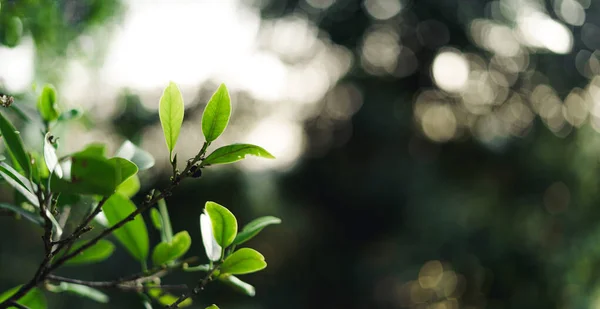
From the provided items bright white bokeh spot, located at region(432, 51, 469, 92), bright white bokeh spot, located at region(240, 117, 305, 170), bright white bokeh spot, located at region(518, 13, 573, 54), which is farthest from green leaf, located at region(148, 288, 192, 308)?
bright white bokeh spot, located at region(432, 51, 469, 92)

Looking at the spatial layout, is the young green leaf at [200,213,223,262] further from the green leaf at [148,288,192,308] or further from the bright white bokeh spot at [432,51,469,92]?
the bright white bokeh spot at [432,51,469,92]

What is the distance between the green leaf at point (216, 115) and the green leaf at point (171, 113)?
0.01 m

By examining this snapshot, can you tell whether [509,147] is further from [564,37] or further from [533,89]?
[564,37]


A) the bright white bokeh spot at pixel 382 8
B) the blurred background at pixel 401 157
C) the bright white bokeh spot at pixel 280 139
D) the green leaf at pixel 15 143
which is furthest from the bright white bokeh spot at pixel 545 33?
the green leaf at pixel 15 143

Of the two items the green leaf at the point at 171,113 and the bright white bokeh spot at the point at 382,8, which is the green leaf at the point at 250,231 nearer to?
the green leaf at the point at 171,113

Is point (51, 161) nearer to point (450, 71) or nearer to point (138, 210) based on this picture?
point (138, 210)

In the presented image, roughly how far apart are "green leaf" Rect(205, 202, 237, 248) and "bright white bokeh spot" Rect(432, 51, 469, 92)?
2.68m

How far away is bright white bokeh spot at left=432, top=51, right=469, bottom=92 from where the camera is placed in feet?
9.16

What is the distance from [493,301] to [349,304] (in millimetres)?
907

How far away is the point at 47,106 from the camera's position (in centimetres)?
32

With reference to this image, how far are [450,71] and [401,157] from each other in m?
0.55

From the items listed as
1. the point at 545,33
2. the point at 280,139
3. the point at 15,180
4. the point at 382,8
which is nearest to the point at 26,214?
the point at 15,180

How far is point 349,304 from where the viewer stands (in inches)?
118

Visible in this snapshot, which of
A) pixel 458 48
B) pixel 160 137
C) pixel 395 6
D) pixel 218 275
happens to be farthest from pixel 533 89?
pixel 218 275
